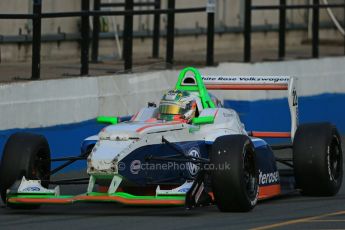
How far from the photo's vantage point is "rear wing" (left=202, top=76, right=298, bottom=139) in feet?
49.2

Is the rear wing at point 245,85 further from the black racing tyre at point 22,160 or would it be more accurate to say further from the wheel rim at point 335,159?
the black racing tyre at point 22,160

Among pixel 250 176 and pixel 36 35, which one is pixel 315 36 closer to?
pixel 36 35

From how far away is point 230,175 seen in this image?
40.8 feet

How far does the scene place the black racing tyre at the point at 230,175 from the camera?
40.8ft

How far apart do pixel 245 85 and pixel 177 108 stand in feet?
5.20

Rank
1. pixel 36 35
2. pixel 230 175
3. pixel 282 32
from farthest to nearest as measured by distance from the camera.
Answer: pixel 282 32
pixel 36 35
pixel 230 175

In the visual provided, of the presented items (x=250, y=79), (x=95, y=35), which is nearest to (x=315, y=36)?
(x=95, y=35)

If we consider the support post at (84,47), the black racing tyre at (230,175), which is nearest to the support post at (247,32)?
the support post at (84,47)

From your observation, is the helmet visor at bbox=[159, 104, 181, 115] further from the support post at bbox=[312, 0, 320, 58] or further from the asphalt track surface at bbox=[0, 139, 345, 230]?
the support post at bbox=[312, 0, 320, 58]

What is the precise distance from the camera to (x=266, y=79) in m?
15.2

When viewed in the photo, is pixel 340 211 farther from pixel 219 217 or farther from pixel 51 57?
pixel 51 57

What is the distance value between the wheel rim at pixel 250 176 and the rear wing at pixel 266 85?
69.6 inches

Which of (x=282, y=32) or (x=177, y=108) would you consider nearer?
(x=177, y=108)

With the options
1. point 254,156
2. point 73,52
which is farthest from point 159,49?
point 254,156
